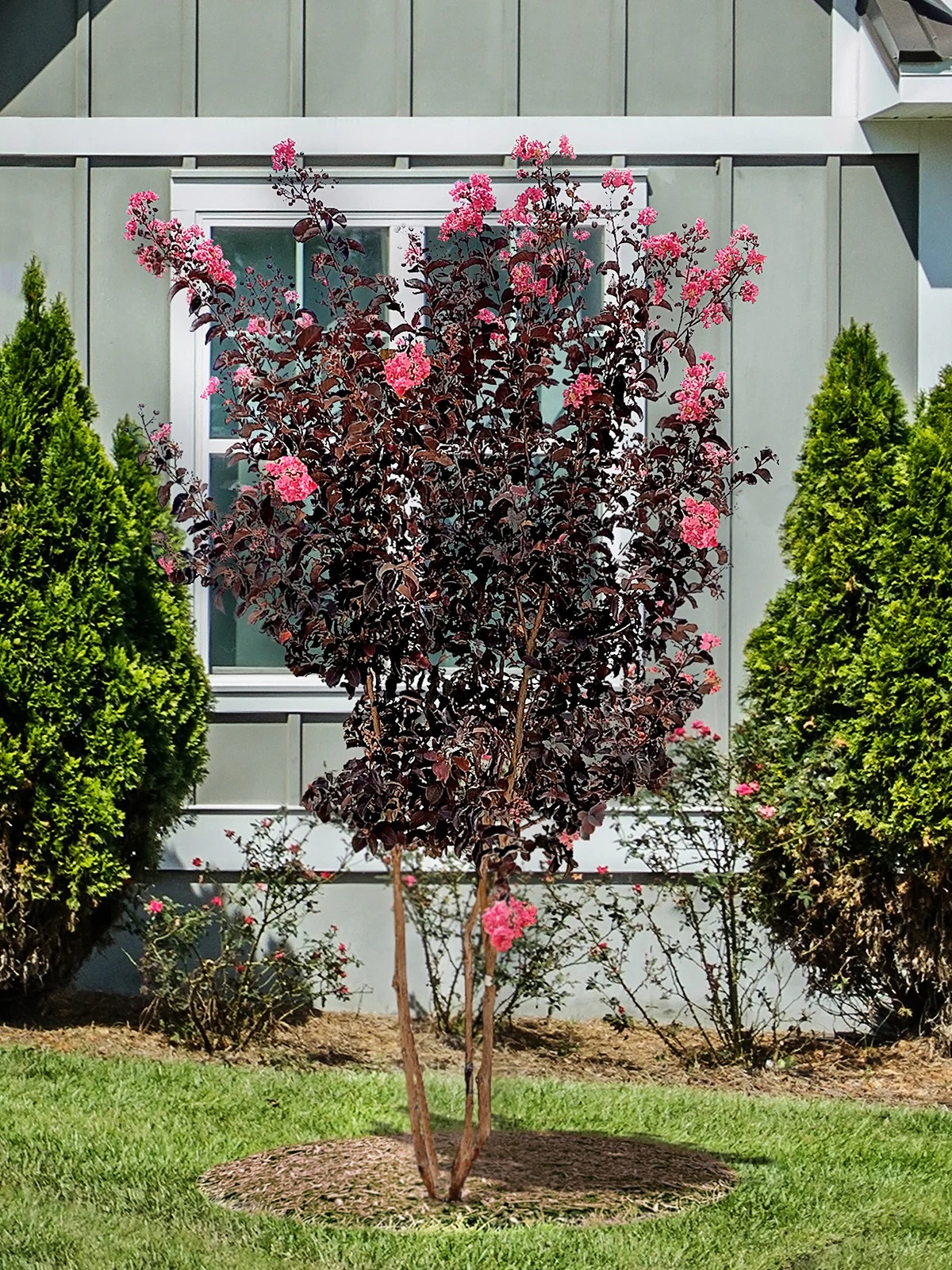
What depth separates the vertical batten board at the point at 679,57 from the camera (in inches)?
285

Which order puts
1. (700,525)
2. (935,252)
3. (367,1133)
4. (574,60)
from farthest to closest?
(574,60) < (935,252) < (367,1133) < (700,525)

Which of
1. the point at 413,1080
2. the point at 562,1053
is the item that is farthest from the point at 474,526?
the point at 562,1053

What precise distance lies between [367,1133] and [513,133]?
442 centimetres

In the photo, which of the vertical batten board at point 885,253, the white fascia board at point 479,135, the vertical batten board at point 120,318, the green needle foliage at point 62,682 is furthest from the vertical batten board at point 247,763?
the vertical batten board at point 885,253

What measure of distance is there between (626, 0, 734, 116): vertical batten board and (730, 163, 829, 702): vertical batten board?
0.40 m

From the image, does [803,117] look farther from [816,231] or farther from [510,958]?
[510,958]

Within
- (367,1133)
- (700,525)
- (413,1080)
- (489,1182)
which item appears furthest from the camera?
(367,1133)

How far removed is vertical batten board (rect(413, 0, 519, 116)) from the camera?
7.25 m

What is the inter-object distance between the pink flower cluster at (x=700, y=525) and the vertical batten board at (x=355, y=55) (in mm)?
3883

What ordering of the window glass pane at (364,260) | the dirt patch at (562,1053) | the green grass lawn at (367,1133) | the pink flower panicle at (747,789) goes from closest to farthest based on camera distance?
the green grass lawn at (367,1133) → the dirt patch at (562,1053) → the pink flower panicle at (747,789) → the window glass pane at (364,260)

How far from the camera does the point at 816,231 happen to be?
23.7 ft

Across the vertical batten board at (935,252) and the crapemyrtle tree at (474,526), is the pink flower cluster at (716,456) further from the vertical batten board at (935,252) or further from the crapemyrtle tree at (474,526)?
the vertical batten board at (935,252)

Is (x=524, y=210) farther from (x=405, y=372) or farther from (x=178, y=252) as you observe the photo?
(x=178, y=252)

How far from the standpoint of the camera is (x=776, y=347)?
724 cm
